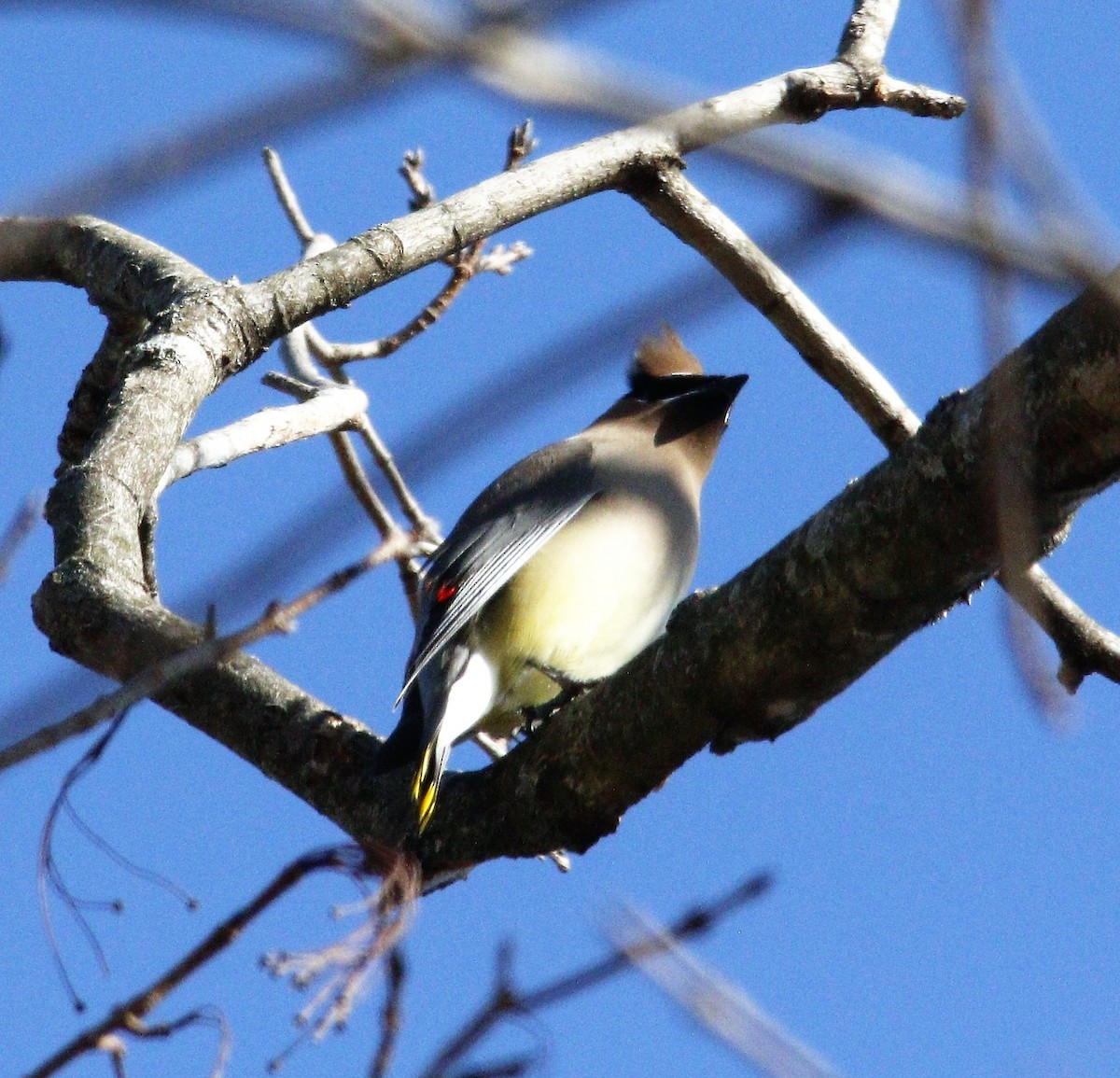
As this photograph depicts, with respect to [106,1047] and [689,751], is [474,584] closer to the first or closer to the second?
[689,751]

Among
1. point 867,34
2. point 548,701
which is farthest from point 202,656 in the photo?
point 867,34

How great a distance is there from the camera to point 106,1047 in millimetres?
1164

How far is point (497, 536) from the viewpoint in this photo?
4.43 meters

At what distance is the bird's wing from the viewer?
4129mm

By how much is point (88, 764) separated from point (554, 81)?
4.01 ft

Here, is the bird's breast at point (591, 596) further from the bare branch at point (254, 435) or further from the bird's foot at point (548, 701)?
the bare branch at point (254, 435)

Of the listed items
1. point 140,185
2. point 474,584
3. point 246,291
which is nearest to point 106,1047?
point 140,185

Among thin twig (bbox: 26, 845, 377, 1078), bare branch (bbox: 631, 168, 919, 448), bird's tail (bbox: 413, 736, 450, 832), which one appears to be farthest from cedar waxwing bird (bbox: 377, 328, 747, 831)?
thin twig (bbox: 26, 845, 377, 1078)

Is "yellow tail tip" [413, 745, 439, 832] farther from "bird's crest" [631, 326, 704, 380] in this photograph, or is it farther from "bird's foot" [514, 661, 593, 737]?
"bird's crest" [631, 326, 704, 380]

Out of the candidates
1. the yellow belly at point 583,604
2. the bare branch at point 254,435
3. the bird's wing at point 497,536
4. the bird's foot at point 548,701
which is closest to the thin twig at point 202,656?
the bare branch at point 254,435

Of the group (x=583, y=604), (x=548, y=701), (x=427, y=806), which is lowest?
(x=427, y=806)

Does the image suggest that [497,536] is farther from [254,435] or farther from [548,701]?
[254,435]

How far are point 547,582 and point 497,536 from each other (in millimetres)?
211

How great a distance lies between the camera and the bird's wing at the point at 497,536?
413 centimetres
